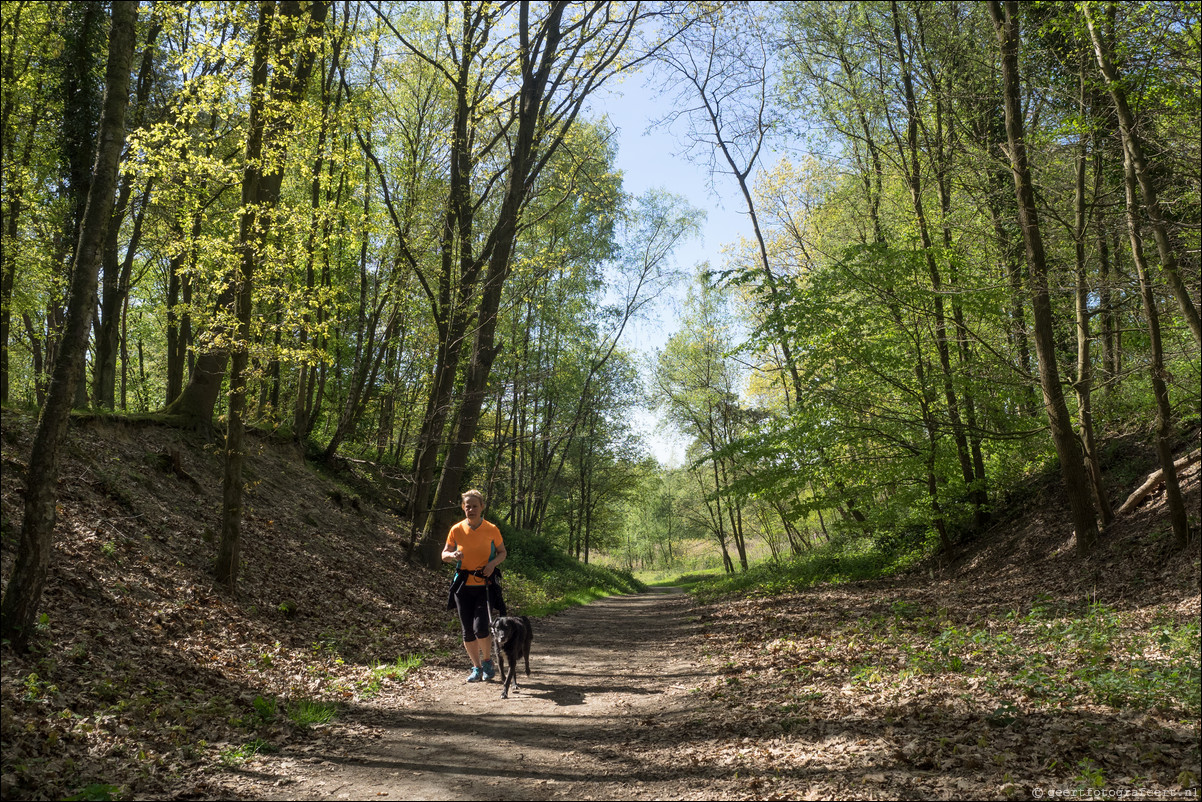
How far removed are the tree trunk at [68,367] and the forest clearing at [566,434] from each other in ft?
0.11

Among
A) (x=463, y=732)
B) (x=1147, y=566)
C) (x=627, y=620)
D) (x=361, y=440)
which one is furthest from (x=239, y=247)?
(x=361, y=440)

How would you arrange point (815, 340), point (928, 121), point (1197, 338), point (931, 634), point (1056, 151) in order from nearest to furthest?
point (1197, 338), point (931, 634), point (1056, 151), point (815, 340), point (928, 121)

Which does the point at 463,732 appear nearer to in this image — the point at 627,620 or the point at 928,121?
the point at 627,620

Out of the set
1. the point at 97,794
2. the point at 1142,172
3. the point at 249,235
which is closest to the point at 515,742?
the point at 97,794

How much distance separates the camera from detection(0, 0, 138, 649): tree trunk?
542 centimetres

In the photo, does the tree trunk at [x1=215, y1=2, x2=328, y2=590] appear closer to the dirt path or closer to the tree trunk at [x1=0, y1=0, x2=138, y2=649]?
the tree trunk at [x1=0, y1=0, x2=138, y2=649]

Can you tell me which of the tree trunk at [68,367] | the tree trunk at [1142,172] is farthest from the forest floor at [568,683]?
the tree trunk at [1142,172]

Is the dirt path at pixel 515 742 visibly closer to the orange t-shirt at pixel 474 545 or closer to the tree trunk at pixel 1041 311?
the orange t-shirt at pixel 474 545

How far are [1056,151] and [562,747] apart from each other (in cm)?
1000

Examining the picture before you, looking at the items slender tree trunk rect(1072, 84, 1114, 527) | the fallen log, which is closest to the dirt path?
slender tree trunk rect(1072, 84, 1114, 527)

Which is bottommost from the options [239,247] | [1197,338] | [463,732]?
[463,732]

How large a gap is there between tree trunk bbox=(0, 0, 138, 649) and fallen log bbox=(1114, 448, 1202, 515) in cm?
1313

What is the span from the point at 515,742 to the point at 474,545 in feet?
7.60

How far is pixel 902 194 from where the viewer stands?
1595cm
